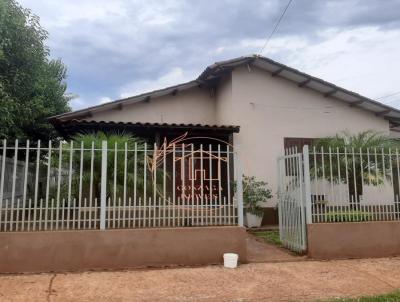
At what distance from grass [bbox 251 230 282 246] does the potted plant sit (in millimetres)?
618

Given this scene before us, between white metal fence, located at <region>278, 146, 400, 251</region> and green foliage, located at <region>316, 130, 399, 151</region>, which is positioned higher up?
green foliage, located at <region>316, 130, 399, 151</region>

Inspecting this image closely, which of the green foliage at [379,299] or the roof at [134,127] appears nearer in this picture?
the green foliage at [379,299]

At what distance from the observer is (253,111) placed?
12227 millimetres

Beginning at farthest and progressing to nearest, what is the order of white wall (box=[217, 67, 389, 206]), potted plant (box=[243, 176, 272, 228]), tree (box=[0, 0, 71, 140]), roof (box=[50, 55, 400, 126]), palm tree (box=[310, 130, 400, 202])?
white wall (box=[217, 67, 389, 206])
roof (box=[50, 55, 400, 126])
potted plant (box=[243, 176, 272, 228])
tree (box=[0, 0, 71, 140])
palm tree (box=[310, 130, 400, 202])

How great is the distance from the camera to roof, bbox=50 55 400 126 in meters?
11.8

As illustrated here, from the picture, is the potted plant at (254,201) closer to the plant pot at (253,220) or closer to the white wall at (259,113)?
the plant pot at (253,220)

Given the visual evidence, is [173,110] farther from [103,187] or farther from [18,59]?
[103,187]

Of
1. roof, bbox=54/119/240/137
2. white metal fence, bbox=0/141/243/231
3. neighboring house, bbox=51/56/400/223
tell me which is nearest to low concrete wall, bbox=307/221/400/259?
white metal fence, bbox=0/141/243/231

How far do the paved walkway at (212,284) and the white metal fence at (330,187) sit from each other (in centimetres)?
103

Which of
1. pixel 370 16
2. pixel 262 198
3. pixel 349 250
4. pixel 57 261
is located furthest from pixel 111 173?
pixel 370 16

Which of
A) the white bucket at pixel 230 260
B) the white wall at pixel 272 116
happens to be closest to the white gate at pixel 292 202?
the white bucket at pixel 230 260

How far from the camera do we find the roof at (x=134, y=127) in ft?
35.0

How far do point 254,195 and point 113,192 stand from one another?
537 cm

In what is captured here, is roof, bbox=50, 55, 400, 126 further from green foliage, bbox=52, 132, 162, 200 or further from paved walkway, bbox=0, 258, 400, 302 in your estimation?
paved walkway, bbox=0, 258, 400, 302
